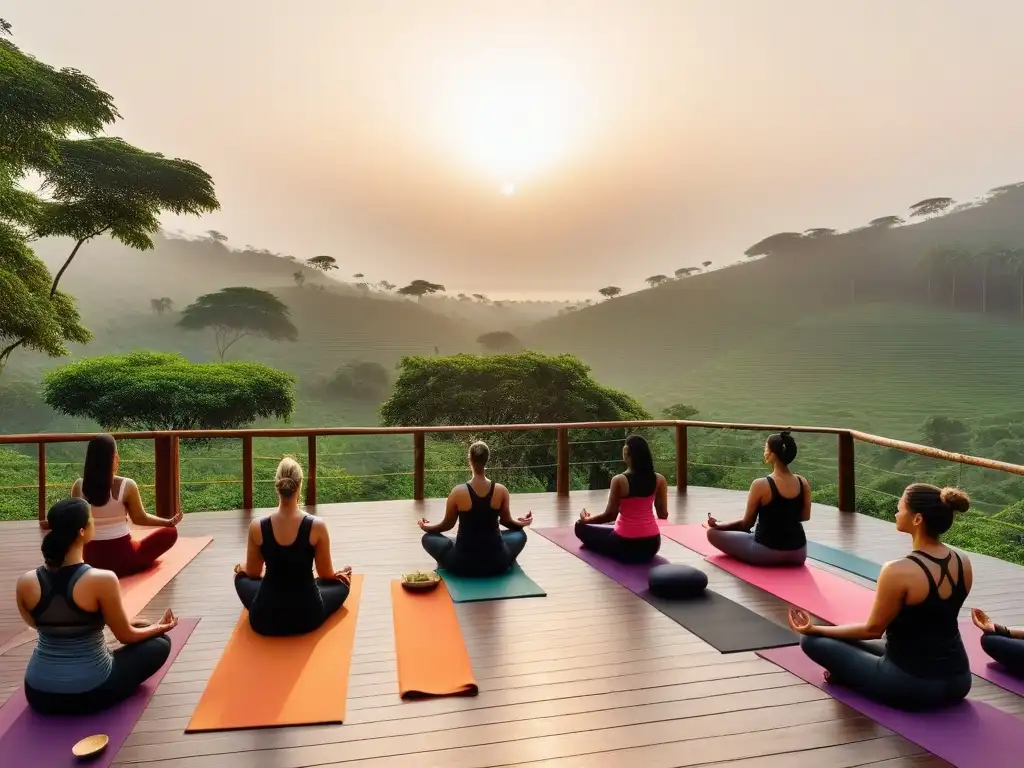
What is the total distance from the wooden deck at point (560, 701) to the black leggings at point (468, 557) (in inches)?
8.3

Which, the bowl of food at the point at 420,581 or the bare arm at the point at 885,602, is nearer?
the bare arm at the point at 885,602

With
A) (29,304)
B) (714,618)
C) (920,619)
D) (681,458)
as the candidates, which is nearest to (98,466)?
(714,618)

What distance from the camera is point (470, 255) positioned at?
23297 mm

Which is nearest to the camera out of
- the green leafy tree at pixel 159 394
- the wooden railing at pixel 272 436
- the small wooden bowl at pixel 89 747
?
the small wooden bowl at pixel 89 747

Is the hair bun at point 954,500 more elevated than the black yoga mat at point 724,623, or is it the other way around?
the hair bun at point 954,500

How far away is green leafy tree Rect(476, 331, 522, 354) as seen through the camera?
22938 mm

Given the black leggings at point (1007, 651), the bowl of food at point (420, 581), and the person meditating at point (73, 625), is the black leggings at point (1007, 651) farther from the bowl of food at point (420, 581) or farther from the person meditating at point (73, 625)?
the person meditating at point (73, 625)

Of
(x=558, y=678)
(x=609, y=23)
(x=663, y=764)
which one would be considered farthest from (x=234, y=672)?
(x=609, y=23)

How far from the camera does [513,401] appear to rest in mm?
12266

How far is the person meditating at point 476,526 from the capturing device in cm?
390

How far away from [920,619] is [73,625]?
9.59 feet

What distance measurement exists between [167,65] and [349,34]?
6.03m

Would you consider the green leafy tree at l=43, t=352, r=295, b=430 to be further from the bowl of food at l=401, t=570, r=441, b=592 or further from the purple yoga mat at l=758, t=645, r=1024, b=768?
the purple yoga mat at l=758, t=645, r=1024, b=768

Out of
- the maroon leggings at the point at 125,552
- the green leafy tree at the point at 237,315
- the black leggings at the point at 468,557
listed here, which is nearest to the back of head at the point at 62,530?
the maroon leggings at the point at 125,552
